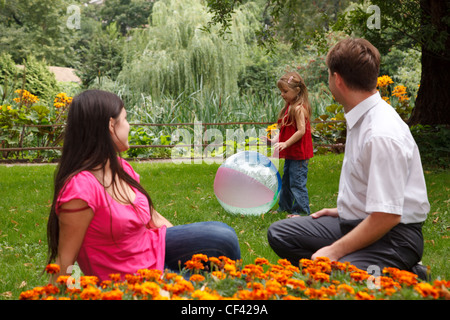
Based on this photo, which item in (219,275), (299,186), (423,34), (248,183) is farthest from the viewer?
(423,34)

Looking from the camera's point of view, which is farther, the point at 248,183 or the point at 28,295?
the point at 248,183

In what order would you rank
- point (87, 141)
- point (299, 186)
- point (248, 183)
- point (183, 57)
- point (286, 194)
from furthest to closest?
point (183, 57)
point (286, 194)
point (299, 186)
point (248, 183)
point (87, 141)

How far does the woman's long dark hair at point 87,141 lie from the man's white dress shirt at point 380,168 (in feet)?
4.02

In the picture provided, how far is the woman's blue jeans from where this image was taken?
255 cm

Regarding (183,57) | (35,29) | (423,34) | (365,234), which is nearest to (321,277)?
(365,234)

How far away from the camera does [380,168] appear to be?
2.27 m

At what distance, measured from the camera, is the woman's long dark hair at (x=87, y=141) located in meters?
2.23

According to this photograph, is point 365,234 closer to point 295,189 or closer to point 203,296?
point 203,296

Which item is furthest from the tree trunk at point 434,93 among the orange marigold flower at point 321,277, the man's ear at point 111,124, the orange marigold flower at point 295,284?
the orange marigold flower at point 295,284

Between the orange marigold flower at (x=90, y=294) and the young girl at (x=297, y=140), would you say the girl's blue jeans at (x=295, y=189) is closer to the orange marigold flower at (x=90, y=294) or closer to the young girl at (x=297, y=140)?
the young girl at (x=297, y=140)

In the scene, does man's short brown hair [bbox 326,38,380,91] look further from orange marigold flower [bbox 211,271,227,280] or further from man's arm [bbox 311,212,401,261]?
orange marigold flower [bbox 211,271,227,280]

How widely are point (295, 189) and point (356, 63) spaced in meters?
3.36
